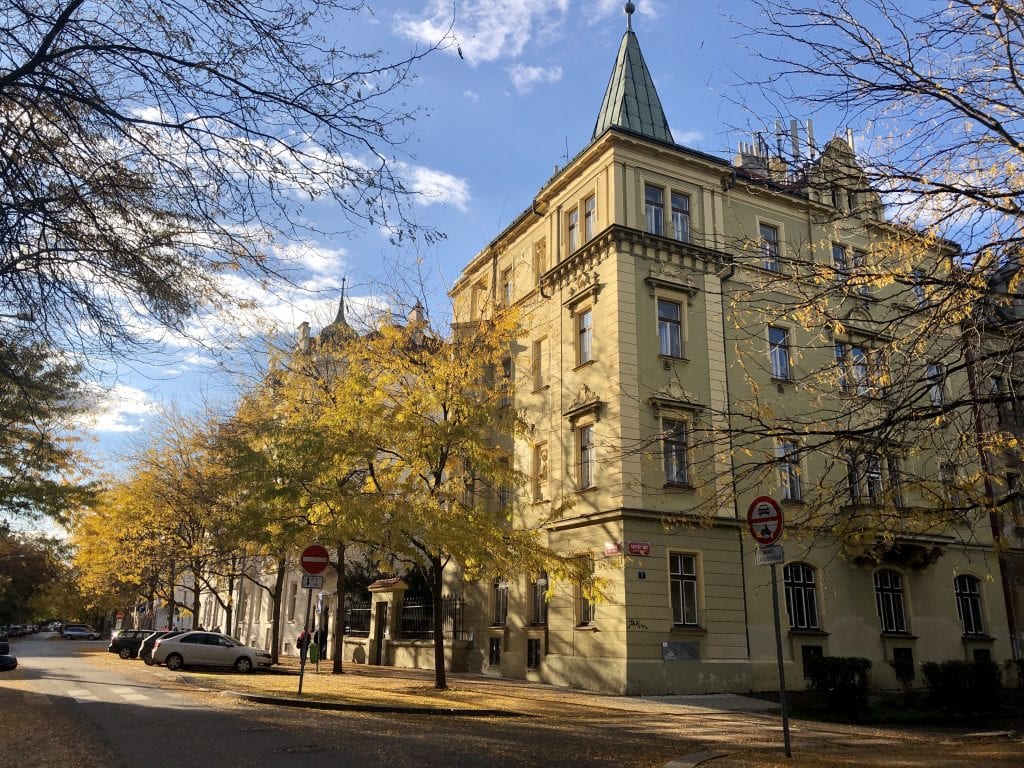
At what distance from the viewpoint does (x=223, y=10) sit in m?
6.85

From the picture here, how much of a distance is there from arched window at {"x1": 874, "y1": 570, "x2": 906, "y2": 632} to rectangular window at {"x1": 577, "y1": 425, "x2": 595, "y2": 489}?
1011 cm

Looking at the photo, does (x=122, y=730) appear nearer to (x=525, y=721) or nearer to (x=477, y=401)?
(x=525, y=721)

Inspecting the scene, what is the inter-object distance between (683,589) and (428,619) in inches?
439

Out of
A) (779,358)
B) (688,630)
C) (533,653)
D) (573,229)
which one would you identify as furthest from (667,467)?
(573,229)

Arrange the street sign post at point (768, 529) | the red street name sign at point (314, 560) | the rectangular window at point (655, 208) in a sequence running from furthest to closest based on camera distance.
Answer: the rectangular window at point (655, 208), the red street name sign at point (314, 560), the street sign post at point (768, 529)

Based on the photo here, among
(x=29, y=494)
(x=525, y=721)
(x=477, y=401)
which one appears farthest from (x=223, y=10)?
(x=29, y=494)

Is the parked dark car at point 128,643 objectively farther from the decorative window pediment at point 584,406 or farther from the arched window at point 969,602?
the arched window at point 969,602

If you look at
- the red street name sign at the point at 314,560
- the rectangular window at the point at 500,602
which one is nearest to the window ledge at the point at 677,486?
the rectangular window at the point at 500,602

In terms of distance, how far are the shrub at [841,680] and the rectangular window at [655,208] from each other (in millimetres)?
12819

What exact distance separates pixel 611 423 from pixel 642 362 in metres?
2.07

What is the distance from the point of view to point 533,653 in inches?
931

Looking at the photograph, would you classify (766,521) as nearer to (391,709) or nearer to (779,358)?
(391,709)

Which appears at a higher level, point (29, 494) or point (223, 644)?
point (29, 494)

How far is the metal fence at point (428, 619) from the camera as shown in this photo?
27.9 m
